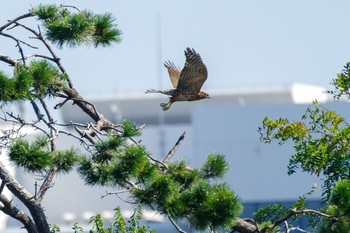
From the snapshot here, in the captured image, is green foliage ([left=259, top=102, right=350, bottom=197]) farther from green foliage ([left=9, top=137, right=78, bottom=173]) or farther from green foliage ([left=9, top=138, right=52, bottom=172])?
green foliage ([left=9, top=138, right=52, bottom=172])

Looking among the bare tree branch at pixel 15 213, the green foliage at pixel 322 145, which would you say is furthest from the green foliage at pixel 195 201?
the green foliage at pixel 322 145

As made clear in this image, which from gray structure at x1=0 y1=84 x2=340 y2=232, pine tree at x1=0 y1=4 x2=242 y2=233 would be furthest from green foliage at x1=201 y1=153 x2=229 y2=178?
gray structure at x1=0 y1=84 x2=340 y2=232

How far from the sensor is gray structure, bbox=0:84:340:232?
4250 cm

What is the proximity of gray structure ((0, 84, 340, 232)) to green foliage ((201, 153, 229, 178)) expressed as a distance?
70.1 feet

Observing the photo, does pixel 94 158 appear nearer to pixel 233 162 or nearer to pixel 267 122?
pixel 267 122

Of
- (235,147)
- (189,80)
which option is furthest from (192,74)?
(235,147)

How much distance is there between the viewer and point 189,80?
34.7ft

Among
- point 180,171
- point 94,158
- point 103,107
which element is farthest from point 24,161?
point 103,107

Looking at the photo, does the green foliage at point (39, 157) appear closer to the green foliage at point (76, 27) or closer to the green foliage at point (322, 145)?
the green foliage at point (76, 27)

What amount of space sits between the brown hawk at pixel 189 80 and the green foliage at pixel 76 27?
461 mm

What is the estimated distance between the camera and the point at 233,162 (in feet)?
144

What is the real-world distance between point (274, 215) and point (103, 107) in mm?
49007

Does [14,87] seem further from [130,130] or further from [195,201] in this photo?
[195,201]

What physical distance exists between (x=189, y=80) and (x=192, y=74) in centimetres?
9
